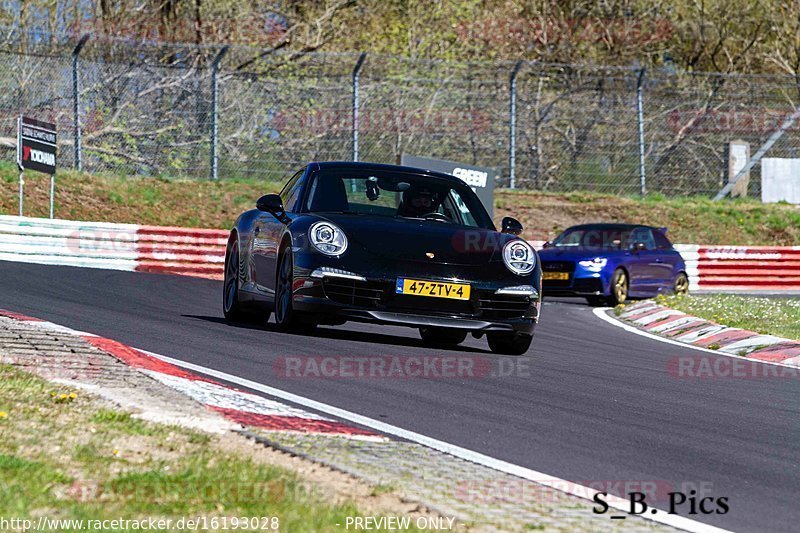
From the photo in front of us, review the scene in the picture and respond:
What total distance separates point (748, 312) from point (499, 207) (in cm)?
1403

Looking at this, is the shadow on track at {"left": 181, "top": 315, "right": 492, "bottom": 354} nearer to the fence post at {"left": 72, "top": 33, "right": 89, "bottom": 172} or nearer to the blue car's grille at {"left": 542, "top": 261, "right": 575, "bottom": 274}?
the blue car's grille at {"left": 542, "top": 261, "right": 575, "bottom": 274}

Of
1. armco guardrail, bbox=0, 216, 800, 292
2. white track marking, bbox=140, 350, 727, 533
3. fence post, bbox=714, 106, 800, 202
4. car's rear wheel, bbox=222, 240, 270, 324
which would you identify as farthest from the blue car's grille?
fence post, bbox=714, 106, 800, 202

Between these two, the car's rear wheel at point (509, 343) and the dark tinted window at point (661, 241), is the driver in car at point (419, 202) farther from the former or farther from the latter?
the dark tinted window at point (661, 241)

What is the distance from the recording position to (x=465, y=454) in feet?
17.7

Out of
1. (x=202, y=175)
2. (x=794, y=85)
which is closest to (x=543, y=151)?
(x=794, y=85)

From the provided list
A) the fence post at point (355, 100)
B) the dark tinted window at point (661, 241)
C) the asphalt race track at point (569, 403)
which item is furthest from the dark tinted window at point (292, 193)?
the fence post at point (355, 100)

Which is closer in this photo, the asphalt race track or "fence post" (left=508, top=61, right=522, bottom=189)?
the asphalt race track

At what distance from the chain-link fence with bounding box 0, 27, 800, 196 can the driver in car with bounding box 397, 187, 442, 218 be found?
16.1m

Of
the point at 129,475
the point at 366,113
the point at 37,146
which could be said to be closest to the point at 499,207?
the point at 366,113

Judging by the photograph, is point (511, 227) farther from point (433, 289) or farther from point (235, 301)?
point (235, 301)

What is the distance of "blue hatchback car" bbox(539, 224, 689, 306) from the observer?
62.7 feet

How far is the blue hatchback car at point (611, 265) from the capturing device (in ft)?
62.7

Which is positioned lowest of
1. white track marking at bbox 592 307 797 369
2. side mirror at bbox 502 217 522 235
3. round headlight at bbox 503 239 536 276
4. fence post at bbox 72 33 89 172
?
white track marking at bbox 592 307 797 369

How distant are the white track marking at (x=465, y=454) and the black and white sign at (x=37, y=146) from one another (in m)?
Answer: 16.8
